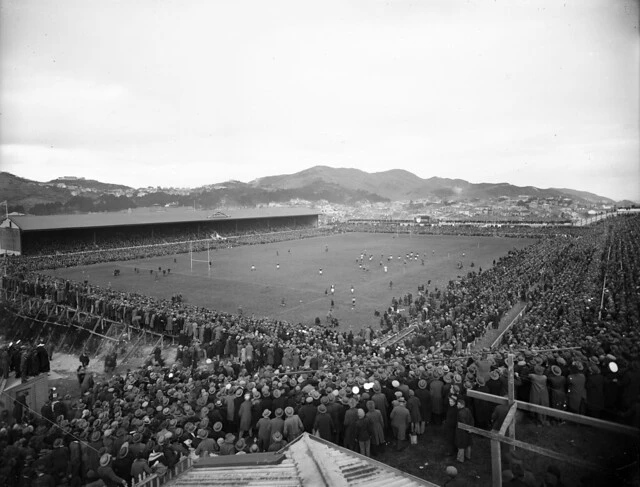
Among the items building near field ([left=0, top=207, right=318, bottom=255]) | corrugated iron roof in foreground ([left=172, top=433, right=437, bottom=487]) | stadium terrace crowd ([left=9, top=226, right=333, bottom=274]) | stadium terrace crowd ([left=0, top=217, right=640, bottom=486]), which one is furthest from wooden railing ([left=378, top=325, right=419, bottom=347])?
building near field ([left=0, top=207, right=318, bottom=255])

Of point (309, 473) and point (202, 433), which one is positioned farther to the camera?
point (202, 433)

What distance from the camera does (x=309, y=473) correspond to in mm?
4426

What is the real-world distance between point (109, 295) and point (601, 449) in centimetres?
2450

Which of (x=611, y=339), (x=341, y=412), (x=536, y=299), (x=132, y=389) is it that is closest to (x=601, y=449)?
(x=341, y=412)

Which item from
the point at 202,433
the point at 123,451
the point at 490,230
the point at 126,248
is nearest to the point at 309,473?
the point at 202,433

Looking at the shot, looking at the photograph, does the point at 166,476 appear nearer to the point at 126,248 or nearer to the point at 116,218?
the point at 126,248

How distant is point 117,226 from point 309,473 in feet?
196

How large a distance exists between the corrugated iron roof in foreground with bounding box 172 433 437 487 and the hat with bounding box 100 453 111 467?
2.58m

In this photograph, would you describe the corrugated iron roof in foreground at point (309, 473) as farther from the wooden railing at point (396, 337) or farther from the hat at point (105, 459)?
the wooden railing at point (396, 337)

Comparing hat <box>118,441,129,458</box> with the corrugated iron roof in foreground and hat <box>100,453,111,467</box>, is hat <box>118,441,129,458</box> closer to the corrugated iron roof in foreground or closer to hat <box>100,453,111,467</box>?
hat <box>100,453,111,467</box>

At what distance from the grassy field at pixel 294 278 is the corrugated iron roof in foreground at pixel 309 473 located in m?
16.4

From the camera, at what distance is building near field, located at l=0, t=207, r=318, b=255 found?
47.2 m

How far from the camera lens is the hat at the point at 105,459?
6539mm

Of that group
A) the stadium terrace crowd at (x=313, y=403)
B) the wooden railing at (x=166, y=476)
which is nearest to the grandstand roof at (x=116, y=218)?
the stadium terrace crowd at (x=313, y=403)
